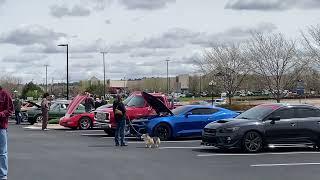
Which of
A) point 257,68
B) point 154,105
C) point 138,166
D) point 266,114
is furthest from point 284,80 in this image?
point 138,166

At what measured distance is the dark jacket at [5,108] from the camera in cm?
926

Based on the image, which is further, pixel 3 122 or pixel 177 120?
pixel 177 120

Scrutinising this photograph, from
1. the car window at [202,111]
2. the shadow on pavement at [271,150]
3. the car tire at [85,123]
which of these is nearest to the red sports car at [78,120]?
the car tire at [85,123]

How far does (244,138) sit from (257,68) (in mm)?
36654

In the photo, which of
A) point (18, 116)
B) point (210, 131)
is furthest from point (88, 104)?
point (210, 131)

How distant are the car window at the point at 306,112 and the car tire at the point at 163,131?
17.4ft

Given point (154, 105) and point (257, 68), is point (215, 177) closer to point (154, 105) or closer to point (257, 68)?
point (154, 105)

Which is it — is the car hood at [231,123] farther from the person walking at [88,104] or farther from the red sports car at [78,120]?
the person walking at [88,104]

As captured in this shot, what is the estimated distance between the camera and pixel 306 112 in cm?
1683

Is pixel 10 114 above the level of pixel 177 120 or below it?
above

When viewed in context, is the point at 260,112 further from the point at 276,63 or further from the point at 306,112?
the point at 276,63

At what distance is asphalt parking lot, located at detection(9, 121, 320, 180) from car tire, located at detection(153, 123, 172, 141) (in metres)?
1.59

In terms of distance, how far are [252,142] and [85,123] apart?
582 inches

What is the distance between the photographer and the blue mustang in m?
20.4
